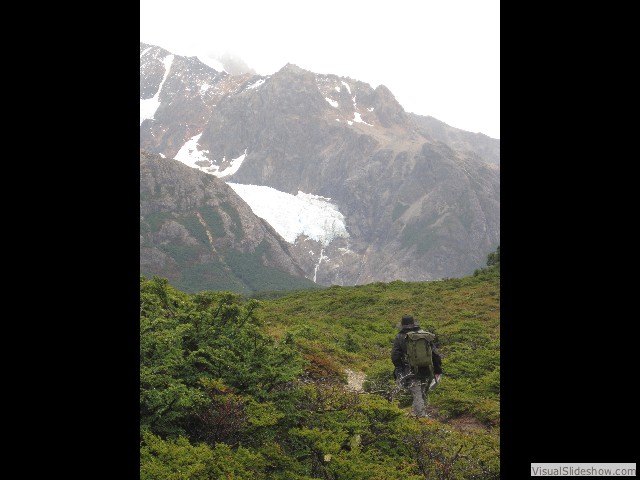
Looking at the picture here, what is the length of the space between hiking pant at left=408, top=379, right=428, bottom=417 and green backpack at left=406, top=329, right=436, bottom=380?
150mm

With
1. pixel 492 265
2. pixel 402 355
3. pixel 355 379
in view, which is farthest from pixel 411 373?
pixel 492 265

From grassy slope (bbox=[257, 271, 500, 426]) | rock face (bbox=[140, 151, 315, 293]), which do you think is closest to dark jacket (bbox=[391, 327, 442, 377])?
grassy slope (bbox=[257, 271, 500, 426])

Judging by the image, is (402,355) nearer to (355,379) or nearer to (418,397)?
(418,397)

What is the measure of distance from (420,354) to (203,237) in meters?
143

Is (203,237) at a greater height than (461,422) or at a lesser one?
greater

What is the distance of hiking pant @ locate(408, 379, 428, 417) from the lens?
10.3 m

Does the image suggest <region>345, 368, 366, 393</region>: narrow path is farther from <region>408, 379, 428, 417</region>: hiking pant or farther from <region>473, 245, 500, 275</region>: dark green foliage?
<region>473, 245, 500, 275</region>: dark green foliage

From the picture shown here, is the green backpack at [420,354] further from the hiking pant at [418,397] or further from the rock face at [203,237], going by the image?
the rock face at [203,237]

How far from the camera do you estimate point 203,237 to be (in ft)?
490
